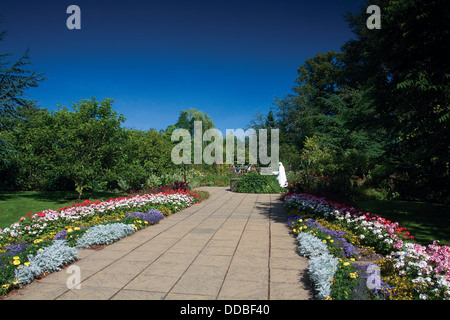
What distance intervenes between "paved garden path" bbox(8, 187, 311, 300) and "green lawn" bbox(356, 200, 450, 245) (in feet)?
8.26

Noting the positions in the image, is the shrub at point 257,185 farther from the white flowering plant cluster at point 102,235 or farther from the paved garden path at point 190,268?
the white flowering plant cluster at point 102,235

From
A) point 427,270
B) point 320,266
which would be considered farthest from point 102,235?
point 427,270

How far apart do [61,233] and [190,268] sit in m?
2.45

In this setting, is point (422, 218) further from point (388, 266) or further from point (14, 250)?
point (14, 250)

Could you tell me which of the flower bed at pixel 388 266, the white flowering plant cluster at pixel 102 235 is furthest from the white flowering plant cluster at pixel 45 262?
the flower bed at pixel 388 266

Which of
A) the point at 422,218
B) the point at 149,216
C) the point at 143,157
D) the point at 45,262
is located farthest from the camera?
the point at 143,157

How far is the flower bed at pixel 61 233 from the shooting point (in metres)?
3.06

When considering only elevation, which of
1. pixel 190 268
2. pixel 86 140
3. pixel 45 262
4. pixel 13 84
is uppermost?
pixel 13 84

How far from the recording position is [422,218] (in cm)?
636

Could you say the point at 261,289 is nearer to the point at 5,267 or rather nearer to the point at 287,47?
the point at 5,267

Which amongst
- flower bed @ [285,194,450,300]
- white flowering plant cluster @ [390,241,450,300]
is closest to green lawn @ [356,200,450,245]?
flower bed @ [285,194,450,300]

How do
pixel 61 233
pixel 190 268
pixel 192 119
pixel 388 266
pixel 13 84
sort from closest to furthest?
pixel 388 266 < pixel 190 268 < pixel 61 233 < pixel 13 84 < pixel 192 119

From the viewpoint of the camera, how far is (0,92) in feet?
33.5
